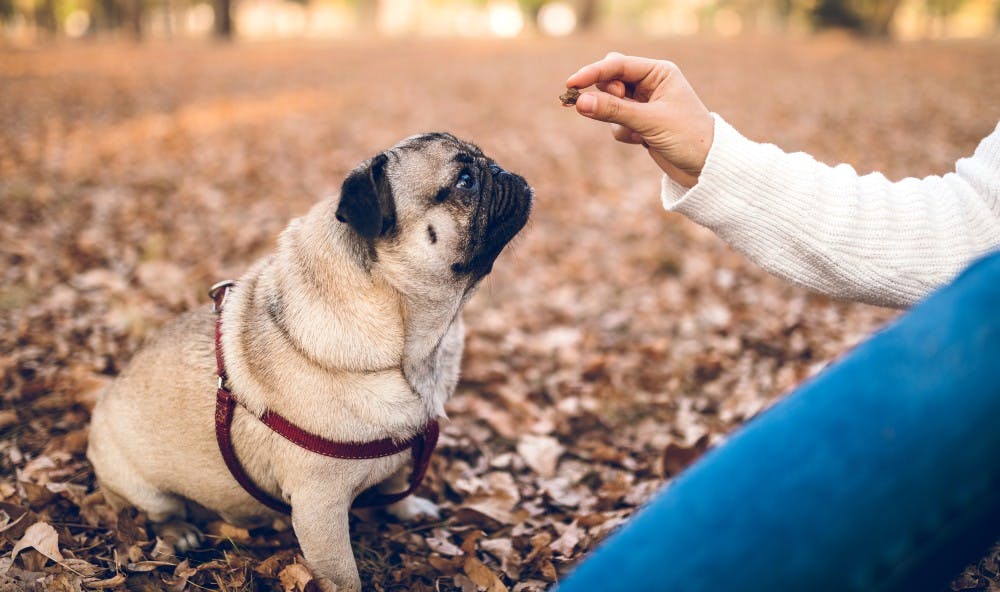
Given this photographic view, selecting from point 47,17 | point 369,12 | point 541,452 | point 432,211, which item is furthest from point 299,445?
point 369,12

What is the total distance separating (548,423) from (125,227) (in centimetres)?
583

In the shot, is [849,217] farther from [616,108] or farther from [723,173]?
[616,108]

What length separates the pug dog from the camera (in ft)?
8.86

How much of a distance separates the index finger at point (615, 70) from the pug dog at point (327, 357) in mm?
731

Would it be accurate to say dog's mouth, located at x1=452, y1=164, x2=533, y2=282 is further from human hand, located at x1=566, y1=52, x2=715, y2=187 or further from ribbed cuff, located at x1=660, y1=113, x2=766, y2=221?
ribbed cuff, located at x1=660, y1=113, x2=766, y2=221

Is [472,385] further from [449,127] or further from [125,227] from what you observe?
[449,127]

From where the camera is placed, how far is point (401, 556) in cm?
320

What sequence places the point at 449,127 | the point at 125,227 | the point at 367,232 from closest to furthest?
the point at 367,232
the point at 125,227
the point at 449,127

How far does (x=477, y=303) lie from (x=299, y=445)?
146 inches

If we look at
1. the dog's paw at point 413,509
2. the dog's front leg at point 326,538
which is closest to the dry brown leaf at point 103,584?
the dog's front leg at point 326,538

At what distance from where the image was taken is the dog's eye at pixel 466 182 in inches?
119

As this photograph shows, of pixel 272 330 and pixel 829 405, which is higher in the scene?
pixel 829 405

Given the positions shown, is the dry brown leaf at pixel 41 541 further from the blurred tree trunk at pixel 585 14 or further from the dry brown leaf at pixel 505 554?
the blurred tree trunk at pixel 585 14

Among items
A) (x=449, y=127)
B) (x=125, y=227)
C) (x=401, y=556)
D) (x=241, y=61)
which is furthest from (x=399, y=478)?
(x=241, y=61)
